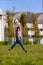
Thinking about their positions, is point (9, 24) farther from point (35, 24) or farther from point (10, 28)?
point (35, 24)

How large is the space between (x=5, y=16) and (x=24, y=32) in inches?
217

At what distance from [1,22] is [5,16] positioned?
4.15m

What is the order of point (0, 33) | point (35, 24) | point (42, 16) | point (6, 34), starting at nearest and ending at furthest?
1. point (0, 33)
2. point (6, 34)
3. point (35, 24)
4. point (42, 16)

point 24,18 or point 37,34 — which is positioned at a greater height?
point 24,18

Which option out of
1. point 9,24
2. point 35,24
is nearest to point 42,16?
point 35,24

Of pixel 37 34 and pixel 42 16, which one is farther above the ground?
pixel 42 16

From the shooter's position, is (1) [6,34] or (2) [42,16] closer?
(1) [6,34]

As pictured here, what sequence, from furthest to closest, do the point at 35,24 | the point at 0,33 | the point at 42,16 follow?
1. the point at 42,16
2. the point at 35,24
3. the point at 0,33

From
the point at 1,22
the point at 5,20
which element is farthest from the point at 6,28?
the point at 1,22

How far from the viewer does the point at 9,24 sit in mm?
57125

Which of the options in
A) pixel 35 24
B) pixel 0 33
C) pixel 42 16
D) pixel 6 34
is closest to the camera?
pixel 0 33

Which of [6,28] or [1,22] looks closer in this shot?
[1,22]

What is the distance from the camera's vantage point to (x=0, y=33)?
53812 millimetres

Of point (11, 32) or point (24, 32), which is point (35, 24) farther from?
point (11, 32)
